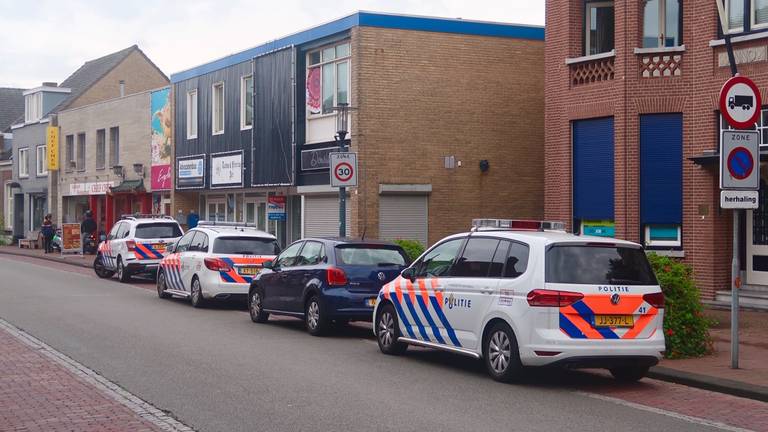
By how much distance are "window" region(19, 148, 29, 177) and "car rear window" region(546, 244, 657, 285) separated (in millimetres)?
51245

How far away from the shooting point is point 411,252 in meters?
19.8

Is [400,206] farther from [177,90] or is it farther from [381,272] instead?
[177,90]

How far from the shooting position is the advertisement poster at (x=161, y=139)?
38.6 m

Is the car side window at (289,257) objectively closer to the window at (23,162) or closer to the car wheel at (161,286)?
the car wheel at (161,286)

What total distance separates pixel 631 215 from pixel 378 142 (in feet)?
25.4

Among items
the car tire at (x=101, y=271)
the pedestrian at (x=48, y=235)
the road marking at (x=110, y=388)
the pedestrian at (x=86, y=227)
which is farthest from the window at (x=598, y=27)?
the pedestrian at (x=48, y=235)

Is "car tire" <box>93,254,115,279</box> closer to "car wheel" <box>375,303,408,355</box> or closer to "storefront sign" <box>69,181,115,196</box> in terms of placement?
"storefront sign" <box>69,181,115,196</box>

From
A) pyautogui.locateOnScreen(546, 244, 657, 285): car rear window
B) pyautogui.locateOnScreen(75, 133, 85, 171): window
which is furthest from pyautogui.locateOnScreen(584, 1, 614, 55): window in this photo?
pyautogui.locateOnScreen(75, 133, 85, 171): window

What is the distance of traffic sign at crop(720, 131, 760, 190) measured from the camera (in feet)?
37.0

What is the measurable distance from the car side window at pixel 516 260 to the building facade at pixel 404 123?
1475cm

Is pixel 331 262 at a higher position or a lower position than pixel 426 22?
lower

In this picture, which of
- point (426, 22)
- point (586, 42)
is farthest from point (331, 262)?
point (426, 22)

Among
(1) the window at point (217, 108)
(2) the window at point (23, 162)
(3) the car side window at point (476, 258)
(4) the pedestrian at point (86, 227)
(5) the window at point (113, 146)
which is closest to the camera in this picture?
(3) the car side window at point (476, 258)

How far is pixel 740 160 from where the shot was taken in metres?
11.4
